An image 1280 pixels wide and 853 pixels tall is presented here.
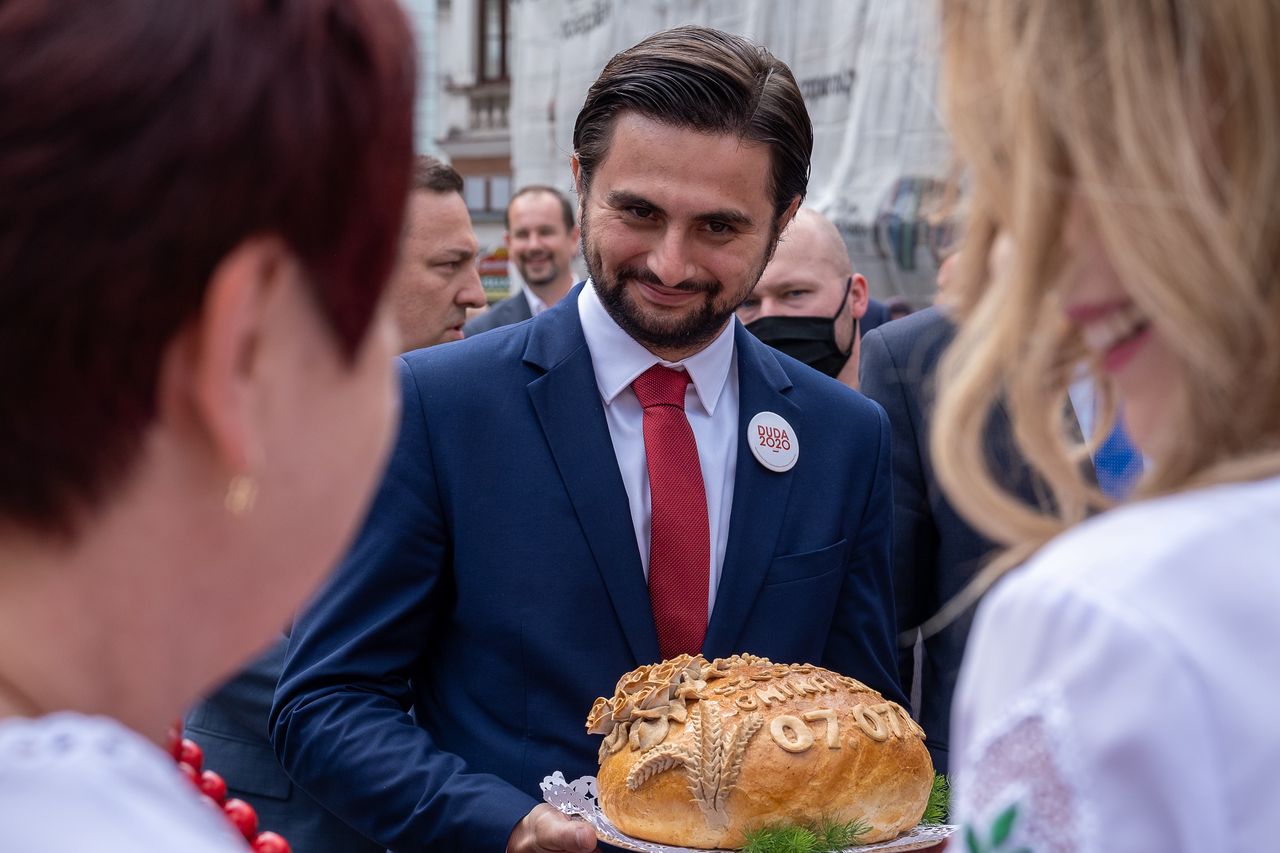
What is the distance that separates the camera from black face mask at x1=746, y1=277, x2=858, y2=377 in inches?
212

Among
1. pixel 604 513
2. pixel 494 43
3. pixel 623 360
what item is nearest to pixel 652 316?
pixel 623 360

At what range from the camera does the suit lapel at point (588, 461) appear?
270cm

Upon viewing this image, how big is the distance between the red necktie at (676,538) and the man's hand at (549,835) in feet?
1.44

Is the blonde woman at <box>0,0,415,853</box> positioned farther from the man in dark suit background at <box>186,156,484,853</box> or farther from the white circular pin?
the man in dark suit background at <box>186,156,484,853</box>

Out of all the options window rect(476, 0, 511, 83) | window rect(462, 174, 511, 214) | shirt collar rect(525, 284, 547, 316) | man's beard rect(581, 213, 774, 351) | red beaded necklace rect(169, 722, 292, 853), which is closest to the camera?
red beaded necklace rect(169, 722, 292, 853)

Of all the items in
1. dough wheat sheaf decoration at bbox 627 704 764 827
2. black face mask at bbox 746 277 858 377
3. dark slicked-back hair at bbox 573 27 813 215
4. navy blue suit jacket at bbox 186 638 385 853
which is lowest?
navy blue suit jacket at bbox 186 638 385 853

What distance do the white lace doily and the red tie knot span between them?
30.7 inches

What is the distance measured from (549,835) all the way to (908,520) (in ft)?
5.51

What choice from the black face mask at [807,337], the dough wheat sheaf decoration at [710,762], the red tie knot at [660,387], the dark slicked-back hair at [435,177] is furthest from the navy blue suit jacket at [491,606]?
the black face mask at [807,337]

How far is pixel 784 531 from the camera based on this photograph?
288 cm

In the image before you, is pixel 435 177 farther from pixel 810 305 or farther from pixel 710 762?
pixel 710 762

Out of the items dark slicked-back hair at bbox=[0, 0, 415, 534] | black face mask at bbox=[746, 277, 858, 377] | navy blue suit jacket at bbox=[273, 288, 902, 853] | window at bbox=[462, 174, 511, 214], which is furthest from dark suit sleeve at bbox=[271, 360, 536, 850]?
window at bbox=[462, 174, 511, 214]

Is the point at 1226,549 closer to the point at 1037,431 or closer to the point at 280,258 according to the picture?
the point at 1037,431

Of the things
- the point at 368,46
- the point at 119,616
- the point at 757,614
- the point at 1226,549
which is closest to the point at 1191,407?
the point at 1226,549
